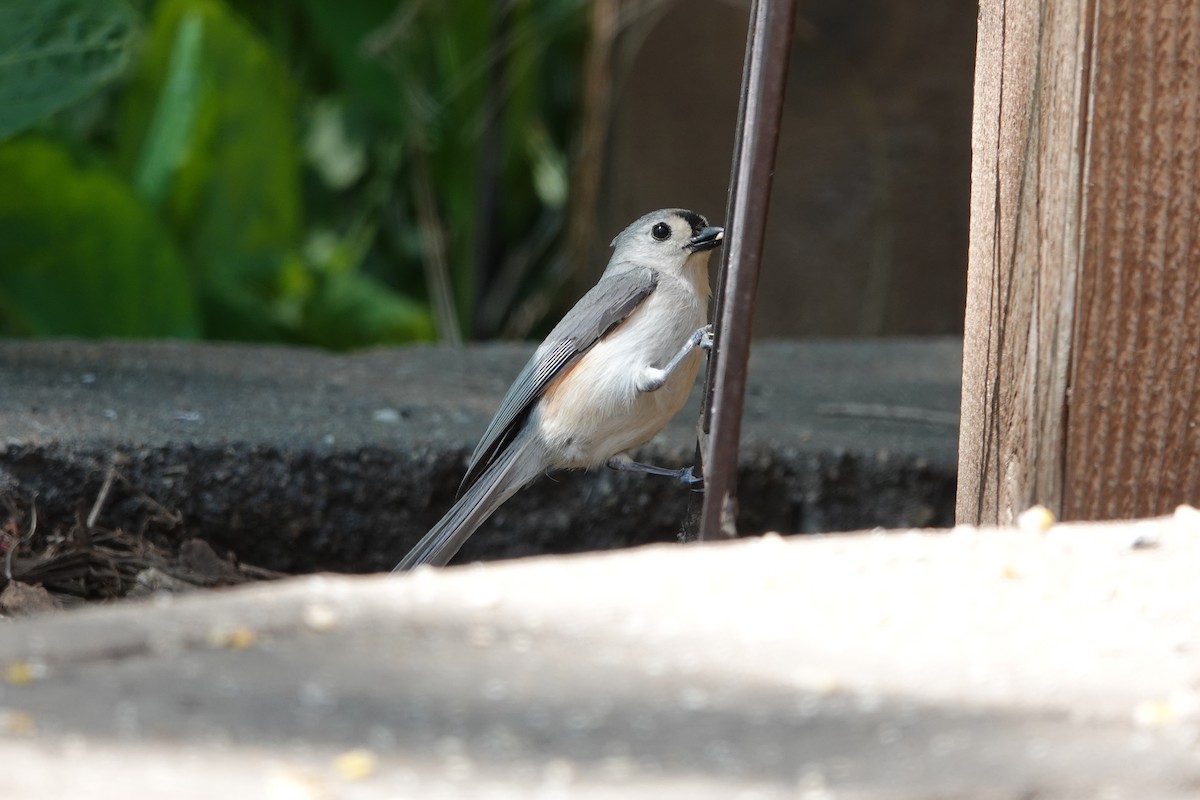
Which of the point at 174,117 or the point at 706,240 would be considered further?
the point at 174,117

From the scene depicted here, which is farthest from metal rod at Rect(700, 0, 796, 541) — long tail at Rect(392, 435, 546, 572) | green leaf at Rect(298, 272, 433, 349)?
green leaf at Rect(298, 272, 433, 349)

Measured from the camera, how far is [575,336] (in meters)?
3.62

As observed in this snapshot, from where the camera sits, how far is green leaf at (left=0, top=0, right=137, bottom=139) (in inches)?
159

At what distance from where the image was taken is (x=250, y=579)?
3.17m

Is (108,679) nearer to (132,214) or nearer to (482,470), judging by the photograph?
(482,470)

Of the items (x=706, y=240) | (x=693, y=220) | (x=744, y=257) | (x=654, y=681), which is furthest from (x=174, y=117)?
(x=654, y=681)

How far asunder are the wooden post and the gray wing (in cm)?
147

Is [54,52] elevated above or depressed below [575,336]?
above

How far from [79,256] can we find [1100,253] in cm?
402

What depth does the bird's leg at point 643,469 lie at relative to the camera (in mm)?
3238

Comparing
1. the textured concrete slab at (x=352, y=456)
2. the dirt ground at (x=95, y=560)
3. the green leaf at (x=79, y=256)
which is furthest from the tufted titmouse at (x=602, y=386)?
the green leaf at (x=79, y=256)

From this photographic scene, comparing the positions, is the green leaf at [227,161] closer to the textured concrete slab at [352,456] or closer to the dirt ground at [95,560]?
the textured concrete slab at [352,456]

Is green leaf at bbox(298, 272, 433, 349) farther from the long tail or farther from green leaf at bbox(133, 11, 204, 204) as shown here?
the long tail

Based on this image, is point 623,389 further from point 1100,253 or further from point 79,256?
point 79,256
